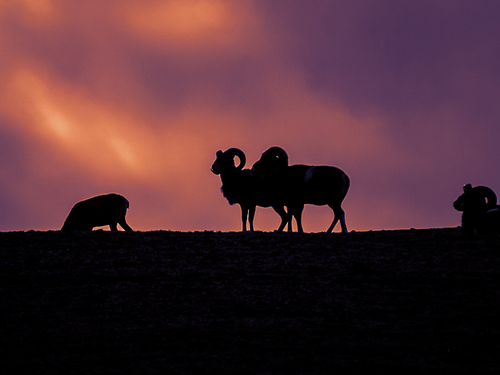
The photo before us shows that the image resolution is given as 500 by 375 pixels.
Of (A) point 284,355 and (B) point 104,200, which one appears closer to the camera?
(A) point 284,355

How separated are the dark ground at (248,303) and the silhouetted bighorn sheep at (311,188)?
3.72 meters

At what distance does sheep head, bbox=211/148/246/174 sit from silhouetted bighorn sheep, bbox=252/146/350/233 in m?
2.27

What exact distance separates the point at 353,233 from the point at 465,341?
8598 mm

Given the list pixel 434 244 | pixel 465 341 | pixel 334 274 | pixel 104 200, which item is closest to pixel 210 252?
pixel 334 274

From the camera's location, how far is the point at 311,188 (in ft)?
72.1

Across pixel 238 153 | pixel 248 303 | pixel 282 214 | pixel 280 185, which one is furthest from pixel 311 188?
pixel 248 303

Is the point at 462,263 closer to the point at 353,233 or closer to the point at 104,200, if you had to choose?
the point at 353,233

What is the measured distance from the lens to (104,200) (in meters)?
25.2

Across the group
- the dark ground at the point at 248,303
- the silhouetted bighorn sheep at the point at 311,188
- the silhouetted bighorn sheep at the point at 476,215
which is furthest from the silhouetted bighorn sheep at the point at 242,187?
the silhouetted bighorn sheep at the point at 476,215

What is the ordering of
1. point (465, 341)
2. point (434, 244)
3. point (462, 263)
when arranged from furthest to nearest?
point (434, 244)
point (462, 263)
point (465, 341)

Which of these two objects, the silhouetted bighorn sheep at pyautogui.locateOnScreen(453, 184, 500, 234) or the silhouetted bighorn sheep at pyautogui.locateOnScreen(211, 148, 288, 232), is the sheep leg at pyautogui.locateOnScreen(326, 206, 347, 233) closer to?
the silhouetted bighorn sheep at pyautogui.locateOnScreen(211, 148, 288, 232)

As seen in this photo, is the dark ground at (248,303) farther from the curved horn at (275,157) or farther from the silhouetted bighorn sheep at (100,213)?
the silhouetted bighorn sheep at (100,213)

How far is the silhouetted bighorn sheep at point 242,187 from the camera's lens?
2338 cm

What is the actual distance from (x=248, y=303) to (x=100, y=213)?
14.2m
